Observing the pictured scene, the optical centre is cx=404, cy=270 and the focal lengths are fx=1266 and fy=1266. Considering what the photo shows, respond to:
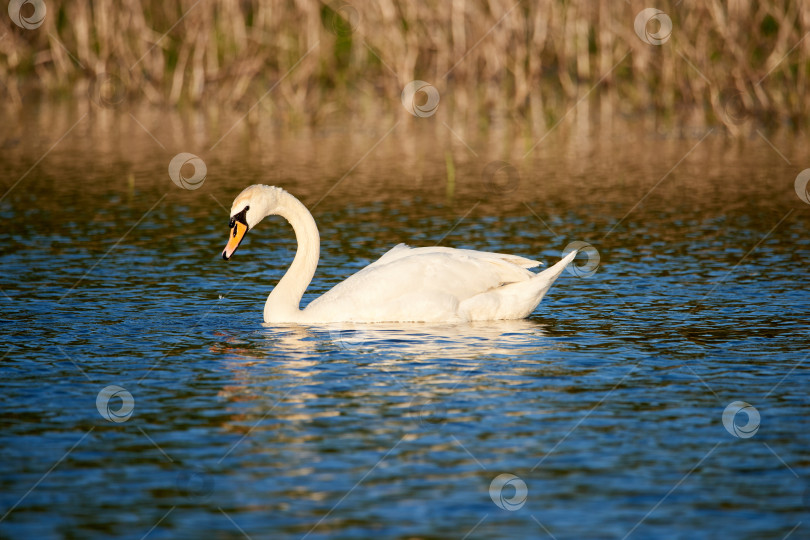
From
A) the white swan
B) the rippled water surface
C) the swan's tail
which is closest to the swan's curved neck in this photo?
the white swan

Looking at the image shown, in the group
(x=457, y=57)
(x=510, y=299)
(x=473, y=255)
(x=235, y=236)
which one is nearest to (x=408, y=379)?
(x=510, y=299)

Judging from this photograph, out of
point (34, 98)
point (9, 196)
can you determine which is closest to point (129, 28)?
point (34, 98)

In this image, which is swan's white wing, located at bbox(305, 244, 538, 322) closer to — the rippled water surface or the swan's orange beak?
the rippled water surface

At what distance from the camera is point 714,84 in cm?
2752

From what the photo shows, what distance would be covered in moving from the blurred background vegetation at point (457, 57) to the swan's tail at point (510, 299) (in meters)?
15.9

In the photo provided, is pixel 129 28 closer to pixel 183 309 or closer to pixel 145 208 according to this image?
pixel 145 208

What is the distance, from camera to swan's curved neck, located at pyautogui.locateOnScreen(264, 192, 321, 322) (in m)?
12.1

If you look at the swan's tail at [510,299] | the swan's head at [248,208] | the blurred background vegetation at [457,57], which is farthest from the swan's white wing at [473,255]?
the blurred background vegetation at [457,57]

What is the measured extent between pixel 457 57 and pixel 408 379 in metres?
24.2

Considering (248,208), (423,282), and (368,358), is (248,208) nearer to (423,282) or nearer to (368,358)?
(423,282)

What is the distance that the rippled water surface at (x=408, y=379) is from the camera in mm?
7191

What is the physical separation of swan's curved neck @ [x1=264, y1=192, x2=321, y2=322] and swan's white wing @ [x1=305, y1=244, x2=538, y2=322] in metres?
0.20

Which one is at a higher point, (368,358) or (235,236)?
(235,236)

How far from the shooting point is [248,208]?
12.4 metres
